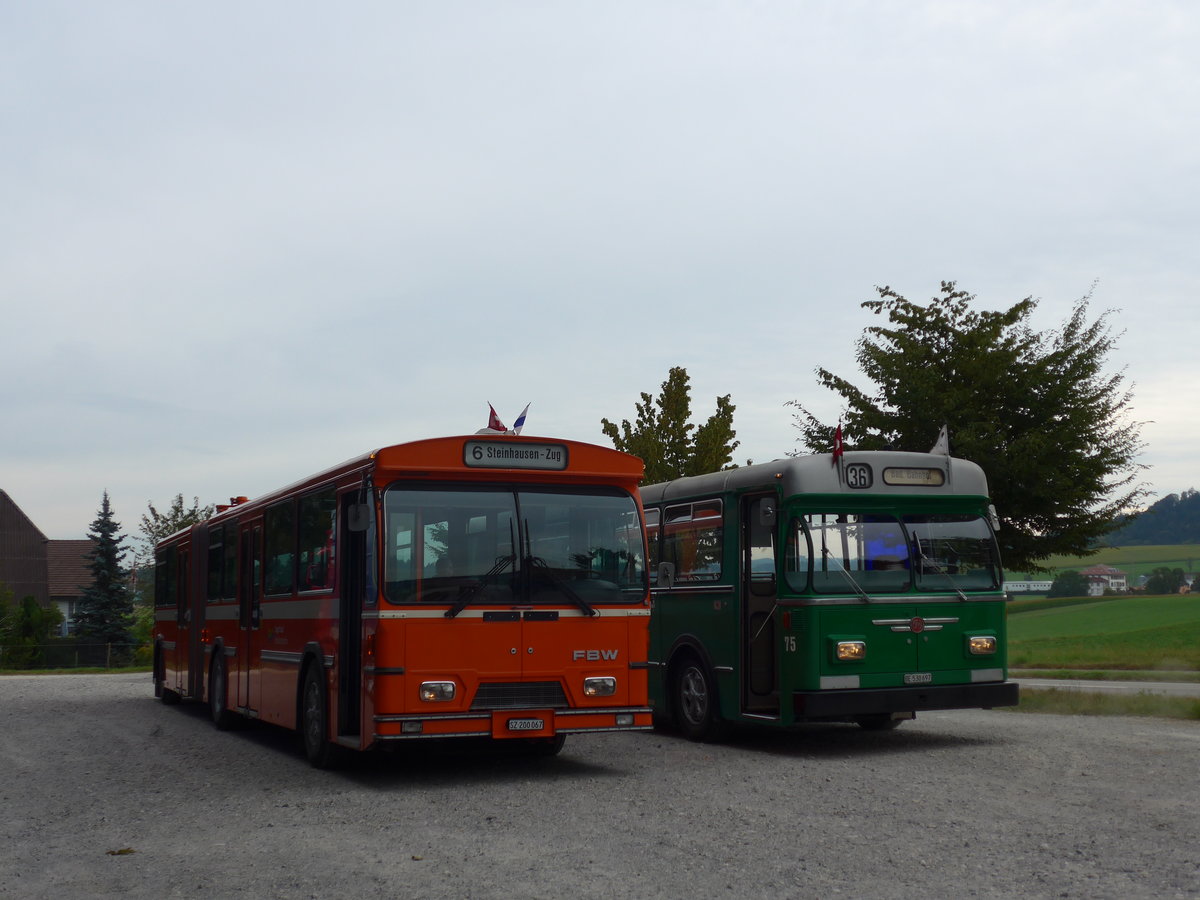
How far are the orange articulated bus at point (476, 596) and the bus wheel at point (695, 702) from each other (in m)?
2.56

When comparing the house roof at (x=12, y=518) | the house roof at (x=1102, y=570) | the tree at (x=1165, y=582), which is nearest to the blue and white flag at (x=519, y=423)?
the house roof at (x=12, y=518)

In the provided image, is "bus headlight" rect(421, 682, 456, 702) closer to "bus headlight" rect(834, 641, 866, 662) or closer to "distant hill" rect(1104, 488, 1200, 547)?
"bus headlight" rect(834, 641, 866, 662)

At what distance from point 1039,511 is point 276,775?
14.2m

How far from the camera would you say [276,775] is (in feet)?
40.5

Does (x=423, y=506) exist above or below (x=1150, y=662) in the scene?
above

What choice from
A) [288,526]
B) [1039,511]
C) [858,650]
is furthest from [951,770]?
[1039,511]

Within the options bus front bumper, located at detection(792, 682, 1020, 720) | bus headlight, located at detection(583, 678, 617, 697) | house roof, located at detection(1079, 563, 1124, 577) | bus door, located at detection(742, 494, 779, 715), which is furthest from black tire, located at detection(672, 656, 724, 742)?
house roof, located at detection(1079, 563, 1124, 577)

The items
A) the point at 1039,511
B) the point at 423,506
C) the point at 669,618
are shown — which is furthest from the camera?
the point at 1039,511

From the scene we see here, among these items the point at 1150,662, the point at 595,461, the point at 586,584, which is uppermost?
the point at 595,461

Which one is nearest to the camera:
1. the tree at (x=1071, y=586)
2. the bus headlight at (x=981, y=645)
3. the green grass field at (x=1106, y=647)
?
the bus headlight at (x=981, y=645)

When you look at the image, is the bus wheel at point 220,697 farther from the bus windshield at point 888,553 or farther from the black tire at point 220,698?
the bus windshield at point 888,553

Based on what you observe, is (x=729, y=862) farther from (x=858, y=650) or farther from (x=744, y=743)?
(x=744, y=743)

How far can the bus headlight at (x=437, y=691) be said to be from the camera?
11023 millimetres

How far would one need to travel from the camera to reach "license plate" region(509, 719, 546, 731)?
11266mm
